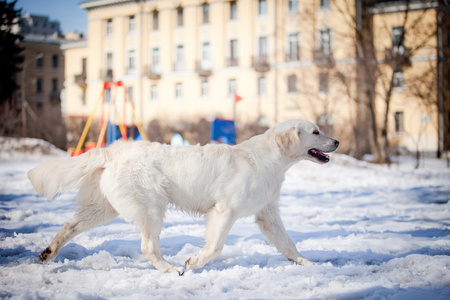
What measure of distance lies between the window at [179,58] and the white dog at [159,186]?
110 feet

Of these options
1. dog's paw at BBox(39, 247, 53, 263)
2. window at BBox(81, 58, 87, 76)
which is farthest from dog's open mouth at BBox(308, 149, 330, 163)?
window at BBox(81, 58, 87, 76)

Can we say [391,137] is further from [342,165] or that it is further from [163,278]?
[163,278]

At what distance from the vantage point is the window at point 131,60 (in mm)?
37844

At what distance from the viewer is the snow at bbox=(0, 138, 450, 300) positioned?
2.97m

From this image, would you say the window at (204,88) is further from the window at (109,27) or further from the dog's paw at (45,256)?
the dog's paw at (45,256)

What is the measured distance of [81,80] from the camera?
39812 millimetres

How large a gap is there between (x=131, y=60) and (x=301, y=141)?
3645 cm

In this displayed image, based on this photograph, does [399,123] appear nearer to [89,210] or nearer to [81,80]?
[81,80]

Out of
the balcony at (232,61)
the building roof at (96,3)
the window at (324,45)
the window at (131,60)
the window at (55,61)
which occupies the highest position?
the building roof at (96,3)

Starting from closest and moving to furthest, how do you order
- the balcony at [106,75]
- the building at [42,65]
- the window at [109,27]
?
1. the balcony at [106,75]
2. the window at [109,27]
3. the building at [42,65]

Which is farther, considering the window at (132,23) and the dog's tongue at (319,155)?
the window at (132,23)

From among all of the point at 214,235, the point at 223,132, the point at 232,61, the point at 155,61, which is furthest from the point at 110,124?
the point at 155,61

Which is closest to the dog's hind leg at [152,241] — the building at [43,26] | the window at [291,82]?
the window at [291,82]

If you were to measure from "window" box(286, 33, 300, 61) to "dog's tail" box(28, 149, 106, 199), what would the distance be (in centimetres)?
3103
